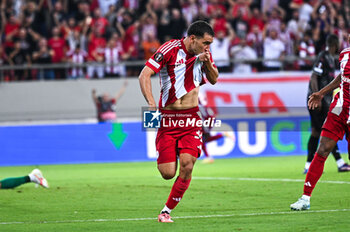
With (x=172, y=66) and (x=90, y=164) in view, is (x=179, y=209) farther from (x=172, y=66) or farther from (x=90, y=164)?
(x=90, y=164)

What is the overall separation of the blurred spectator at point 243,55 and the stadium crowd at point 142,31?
0.03 metres

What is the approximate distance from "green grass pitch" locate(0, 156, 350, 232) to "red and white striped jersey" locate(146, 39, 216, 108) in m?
1.61

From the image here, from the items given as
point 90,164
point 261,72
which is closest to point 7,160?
point 90,164

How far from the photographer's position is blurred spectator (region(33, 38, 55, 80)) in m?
21.1

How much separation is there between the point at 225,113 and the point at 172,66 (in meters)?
11.9

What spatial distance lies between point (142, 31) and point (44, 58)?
3.25 m

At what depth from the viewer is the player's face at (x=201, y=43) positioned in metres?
8.70

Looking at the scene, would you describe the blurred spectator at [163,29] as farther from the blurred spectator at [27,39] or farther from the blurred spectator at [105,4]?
the blurred spectator at [27,39]

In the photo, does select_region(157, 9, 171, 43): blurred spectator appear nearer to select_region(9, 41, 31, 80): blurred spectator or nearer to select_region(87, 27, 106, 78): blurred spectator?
select_region(87, 27, 106, 78): blurred spectator

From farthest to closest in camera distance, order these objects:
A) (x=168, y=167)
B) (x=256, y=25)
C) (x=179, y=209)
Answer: (x=256, y=25)
(x=179, y=209)
(x=168, y=167)

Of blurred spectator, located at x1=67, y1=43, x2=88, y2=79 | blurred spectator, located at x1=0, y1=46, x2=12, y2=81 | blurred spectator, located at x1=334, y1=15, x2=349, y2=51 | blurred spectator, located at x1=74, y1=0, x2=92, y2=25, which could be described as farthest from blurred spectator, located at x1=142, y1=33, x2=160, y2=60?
blurred spectator, located at x1=334, y1=15, x2=349, y2=51

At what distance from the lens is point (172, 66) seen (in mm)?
8922

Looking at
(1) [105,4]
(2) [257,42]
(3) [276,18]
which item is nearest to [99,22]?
(1) [105,4]

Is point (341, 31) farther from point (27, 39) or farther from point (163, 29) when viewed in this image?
point (27, 39)
